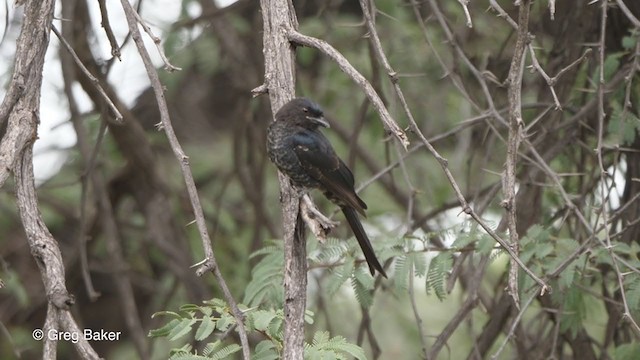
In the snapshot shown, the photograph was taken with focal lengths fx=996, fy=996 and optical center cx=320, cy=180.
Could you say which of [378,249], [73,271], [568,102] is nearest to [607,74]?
[568,102]

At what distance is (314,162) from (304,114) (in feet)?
0.87

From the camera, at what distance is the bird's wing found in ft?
15.5

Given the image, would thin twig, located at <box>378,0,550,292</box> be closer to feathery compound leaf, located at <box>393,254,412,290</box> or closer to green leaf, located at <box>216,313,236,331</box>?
green leaf, located at <box>216,313,236,331</box>

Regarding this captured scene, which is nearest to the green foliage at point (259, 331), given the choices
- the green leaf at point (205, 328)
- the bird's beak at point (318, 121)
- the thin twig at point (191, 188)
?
the green leaf at point (205, 328)

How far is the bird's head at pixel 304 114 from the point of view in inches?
168

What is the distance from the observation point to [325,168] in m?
4.80

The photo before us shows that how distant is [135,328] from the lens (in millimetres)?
6328

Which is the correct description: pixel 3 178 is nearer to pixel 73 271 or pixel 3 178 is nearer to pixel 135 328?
pixel 135 328

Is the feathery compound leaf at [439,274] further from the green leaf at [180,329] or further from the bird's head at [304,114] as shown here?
the green leaf at [180,329]

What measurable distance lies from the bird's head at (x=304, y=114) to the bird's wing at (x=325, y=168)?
0.25 feet

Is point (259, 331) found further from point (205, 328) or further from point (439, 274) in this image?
point (439, 274)

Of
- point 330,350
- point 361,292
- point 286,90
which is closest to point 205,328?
point 330,350

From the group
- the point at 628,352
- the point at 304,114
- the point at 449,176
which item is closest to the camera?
the point at 449,176

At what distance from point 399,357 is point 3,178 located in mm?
6348
